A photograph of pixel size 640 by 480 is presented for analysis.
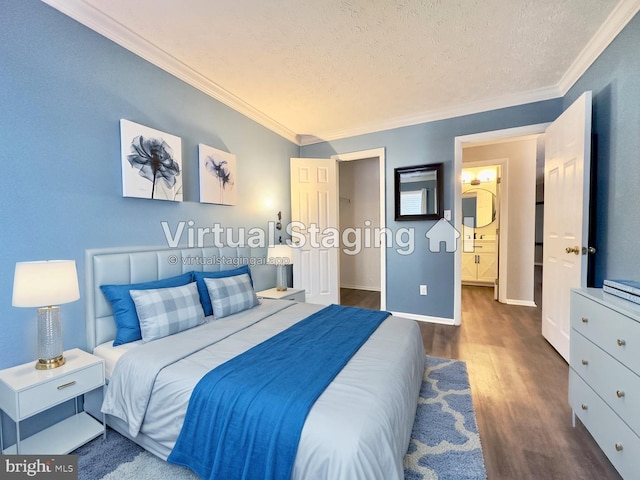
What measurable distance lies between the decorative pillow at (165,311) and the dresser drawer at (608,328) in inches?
94.2

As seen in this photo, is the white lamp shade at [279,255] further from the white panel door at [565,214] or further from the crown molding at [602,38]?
the crown molding at [602,38]

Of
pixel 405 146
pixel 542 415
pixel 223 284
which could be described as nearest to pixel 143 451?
pixel 223 284

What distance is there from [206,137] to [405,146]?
2480 millimetres

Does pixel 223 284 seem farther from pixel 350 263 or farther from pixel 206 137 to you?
pixel 350 263

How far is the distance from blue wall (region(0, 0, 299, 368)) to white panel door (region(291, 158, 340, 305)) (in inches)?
71.9

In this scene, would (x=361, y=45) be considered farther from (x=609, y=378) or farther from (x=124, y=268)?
(x=609, y=378)

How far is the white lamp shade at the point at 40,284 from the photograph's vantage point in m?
1.37

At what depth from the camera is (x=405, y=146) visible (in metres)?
3.76

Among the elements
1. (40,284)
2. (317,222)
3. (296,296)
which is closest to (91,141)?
(40,284)

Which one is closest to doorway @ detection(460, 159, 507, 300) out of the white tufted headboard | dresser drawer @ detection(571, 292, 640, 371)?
dresser drawer @ detection(571, 292, 640, 371)

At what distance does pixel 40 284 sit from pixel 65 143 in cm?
92

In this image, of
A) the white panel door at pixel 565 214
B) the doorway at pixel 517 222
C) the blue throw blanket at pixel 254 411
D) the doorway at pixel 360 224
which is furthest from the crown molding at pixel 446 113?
the blue throw blanket at pixel 254 411

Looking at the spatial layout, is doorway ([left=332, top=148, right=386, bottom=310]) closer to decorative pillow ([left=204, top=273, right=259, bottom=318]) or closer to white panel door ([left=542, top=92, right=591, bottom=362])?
white panel door ([left=542, top=92, right=591, bottom=362])

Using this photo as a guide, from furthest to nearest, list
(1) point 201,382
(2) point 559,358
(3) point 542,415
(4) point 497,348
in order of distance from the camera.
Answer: (4) point 497,348 → (2) point 559,358 → (3) point 542,415 → (1) point 201,382
